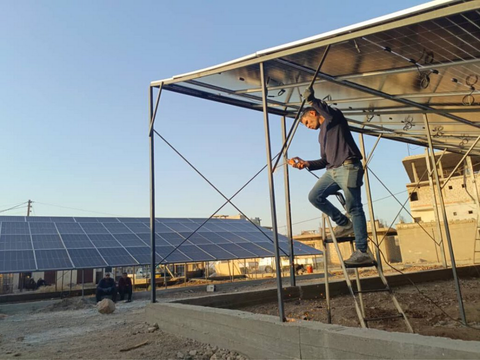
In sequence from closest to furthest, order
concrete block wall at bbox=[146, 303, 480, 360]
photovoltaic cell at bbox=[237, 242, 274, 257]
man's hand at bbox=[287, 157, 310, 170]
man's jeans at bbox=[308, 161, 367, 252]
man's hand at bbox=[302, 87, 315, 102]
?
concrete block wall at bbox=[146, 303, 480, 360] < man's jeans at bbox=[308, 161, 367, 252] < man's hand at bbox=[302, 87, 315, 102] < man's hand at bbox=[287, 157, 310, 170] < photovoltaic cell at bbox=[237, 242, 274, 257]

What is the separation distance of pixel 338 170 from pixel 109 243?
42.4 feet

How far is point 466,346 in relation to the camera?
2.30 m

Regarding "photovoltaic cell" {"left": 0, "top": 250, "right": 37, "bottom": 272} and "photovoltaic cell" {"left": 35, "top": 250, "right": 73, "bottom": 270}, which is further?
"photovoltaic cell" {"left": 35, "top": 250, "right": 73, "bottom": 270}

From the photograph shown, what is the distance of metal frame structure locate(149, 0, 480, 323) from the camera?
12.2 ft

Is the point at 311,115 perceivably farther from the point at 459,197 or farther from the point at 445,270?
the point at 459,197

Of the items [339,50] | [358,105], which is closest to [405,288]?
[358,105]

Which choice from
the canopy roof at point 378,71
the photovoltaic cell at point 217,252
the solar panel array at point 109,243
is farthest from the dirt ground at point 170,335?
the photovoltaic cell at point 217,252

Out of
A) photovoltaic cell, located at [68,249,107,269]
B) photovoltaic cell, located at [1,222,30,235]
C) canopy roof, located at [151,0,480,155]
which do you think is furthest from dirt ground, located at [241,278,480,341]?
photovoltaic cell, located at [1,222,30,235]

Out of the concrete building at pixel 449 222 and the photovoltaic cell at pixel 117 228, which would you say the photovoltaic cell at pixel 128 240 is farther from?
the concrete building at pixel 449 222

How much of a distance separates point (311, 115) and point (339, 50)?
0.91 metres

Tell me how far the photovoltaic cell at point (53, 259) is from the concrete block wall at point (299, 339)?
26.9ft

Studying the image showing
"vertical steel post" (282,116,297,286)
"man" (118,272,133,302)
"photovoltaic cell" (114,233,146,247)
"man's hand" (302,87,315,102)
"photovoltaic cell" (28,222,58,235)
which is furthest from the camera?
"photovoltaic cell" (114,233,146,247)

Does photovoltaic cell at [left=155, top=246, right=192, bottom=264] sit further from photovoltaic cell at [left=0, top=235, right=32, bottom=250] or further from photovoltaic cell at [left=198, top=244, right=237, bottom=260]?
photovoltaic cell at [left=0, top=235, right=32, bottom=250]

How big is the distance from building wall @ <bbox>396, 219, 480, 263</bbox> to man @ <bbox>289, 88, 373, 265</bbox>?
18.9 m
